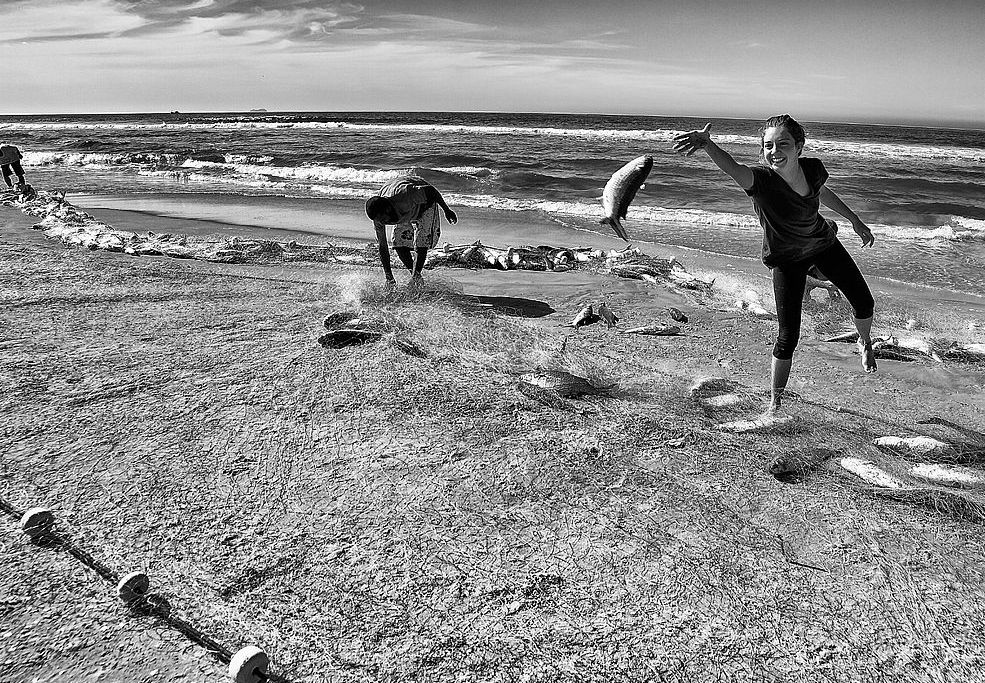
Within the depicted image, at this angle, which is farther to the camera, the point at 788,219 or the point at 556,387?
the point at 556,387

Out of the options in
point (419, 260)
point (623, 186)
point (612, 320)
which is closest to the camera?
point (623, 186)

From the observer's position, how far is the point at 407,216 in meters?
5.76

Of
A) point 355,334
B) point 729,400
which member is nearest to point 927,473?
point 729,400

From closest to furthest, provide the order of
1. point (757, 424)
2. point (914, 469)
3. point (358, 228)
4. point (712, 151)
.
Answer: point (712, 151) → point (914, 469) → point (757, 424) → point (358, 228)

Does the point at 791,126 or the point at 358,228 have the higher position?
the point at 791,126

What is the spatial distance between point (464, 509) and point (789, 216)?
227 centimetres

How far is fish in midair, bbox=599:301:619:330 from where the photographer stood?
17.7 ft

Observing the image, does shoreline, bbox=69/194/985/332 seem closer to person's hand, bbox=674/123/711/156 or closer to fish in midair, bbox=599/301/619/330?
fish in midair, bbox=599/301/619/330

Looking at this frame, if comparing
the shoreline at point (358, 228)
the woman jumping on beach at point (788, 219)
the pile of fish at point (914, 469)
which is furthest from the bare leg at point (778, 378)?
the shoreline at point (358, 228)

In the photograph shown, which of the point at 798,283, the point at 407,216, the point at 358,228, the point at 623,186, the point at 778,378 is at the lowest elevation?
the point at 778,378

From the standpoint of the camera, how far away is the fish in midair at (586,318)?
5387mm

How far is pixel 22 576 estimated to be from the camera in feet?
7.06

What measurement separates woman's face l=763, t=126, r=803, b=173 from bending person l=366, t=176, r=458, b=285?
10.9 ft

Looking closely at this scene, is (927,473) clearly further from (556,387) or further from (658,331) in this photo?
(658,331)
